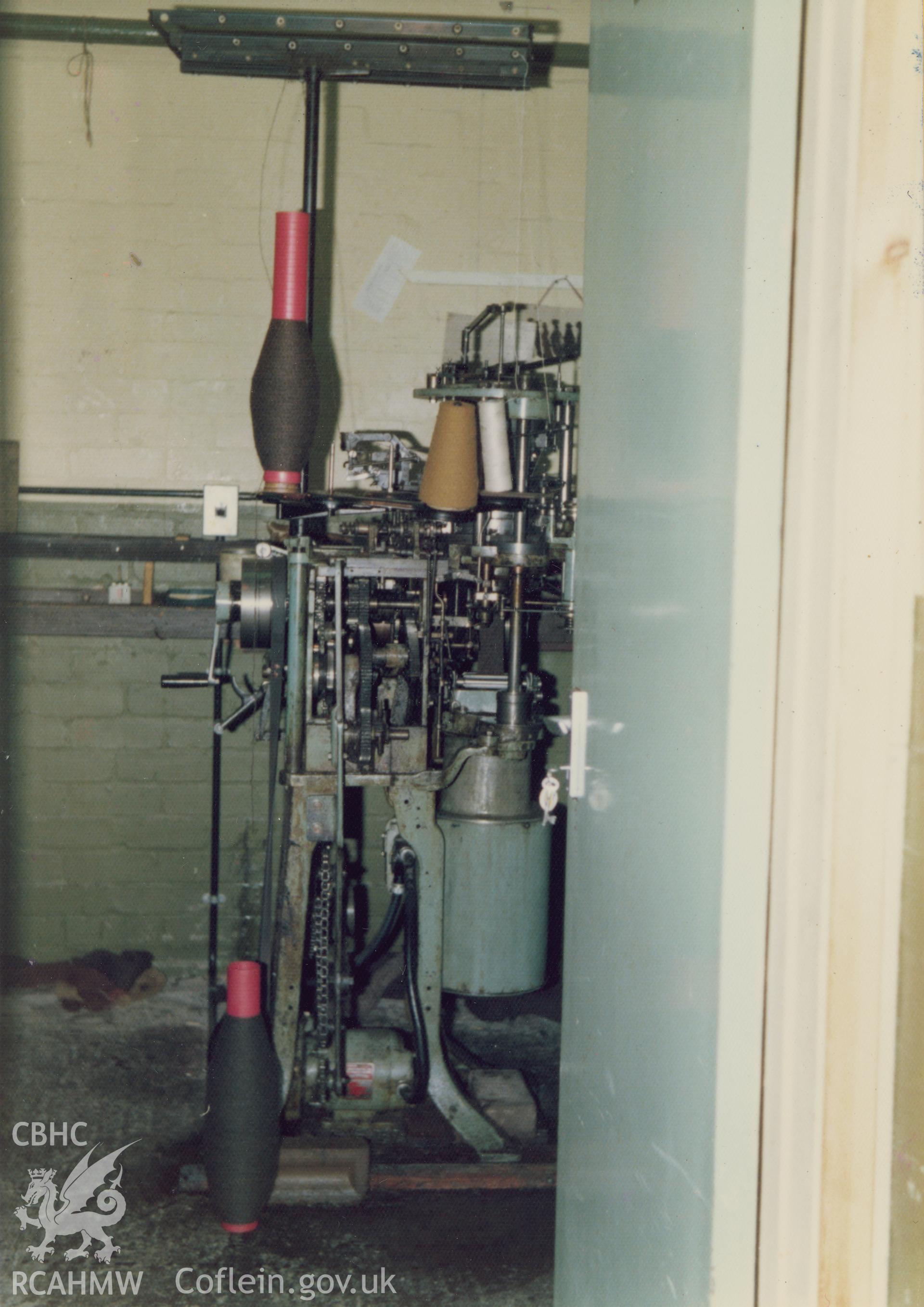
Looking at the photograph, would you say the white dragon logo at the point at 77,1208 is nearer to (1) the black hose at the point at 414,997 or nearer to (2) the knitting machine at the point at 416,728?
(2) the knitting machine at the point at 416,728

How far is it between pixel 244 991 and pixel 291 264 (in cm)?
145

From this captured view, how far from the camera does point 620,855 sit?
1.17m

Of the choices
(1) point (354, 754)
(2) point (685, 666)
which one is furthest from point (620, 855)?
(1) point (354, 754)

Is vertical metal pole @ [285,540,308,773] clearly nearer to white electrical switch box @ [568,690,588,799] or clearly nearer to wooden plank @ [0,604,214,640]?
wooden plank @ [0,604,214,640]

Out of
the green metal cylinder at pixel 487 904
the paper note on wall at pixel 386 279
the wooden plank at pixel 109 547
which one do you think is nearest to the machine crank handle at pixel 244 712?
the green metal cylinder at pixel 487 904

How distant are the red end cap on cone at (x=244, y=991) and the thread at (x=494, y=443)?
1337mm

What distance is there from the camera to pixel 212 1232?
2311 mm

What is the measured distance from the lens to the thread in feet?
9.36

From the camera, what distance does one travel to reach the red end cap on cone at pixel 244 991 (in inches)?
85.4

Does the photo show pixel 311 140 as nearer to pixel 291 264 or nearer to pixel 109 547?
pixel 291 264

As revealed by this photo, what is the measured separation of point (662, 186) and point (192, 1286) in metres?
2.13

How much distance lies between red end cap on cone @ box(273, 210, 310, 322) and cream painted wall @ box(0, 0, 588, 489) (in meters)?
1.41

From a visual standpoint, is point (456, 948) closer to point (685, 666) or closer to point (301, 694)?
point (301, 694)

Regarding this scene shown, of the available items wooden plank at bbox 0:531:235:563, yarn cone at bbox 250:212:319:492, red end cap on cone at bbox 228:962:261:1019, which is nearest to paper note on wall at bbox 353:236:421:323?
wooden plank at bbox 0:531:235:563
